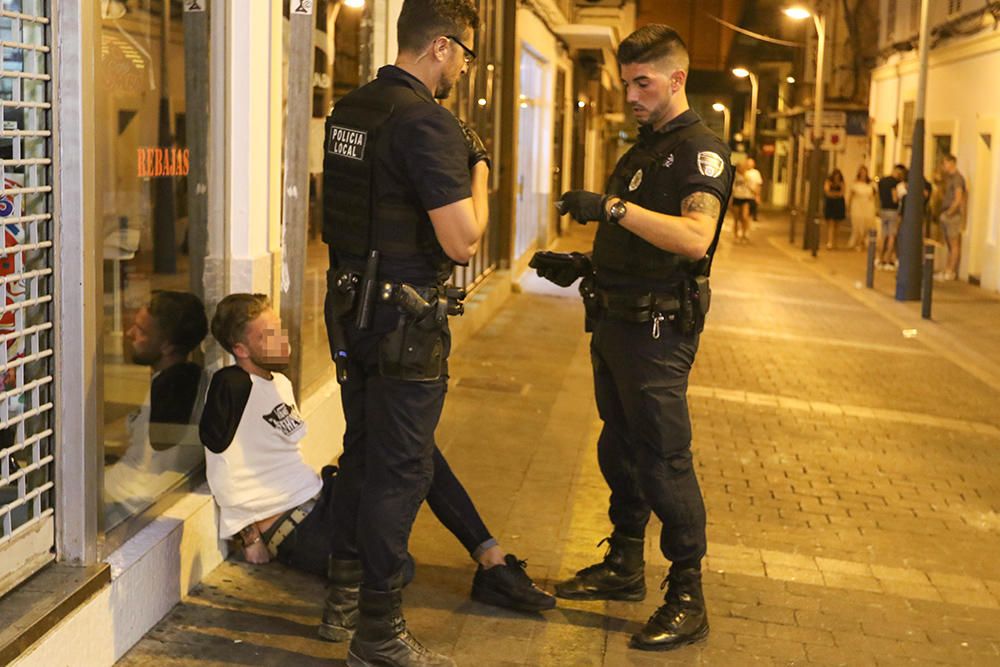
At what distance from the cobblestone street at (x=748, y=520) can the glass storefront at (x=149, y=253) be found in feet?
1.78

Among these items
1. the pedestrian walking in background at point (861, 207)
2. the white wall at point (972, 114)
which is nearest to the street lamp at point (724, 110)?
the pedestrian walking in background at point (861, 207)

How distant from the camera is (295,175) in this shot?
5.84 metres

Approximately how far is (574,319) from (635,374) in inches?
361

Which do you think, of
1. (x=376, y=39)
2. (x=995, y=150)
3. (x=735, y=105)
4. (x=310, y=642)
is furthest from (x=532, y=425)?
(x=735, y=105)

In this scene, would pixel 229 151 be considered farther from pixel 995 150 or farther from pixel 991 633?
pixel 995 150

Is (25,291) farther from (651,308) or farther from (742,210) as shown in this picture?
(742,210)

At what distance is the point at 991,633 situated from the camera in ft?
16.0

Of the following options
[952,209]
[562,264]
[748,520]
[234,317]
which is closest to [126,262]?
[234,317]

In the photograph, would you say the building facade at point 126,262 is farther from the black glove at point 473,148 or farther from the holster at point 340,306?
the black glove at point 473,148

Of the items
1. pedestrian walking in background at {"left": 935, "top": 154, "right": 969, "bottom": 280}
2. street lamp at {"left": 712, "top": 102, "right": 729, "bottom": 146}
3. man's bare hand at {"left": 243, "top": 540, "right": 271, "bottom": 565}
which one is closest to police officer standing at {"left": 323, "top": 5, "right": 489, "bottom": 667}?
man's bare hand at {"left": 243, "top": 540, "right": 271, "bottom": 565}

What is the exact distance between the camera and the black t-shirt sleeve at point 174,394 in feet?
16.3

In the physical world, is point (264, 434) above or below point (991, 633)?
above

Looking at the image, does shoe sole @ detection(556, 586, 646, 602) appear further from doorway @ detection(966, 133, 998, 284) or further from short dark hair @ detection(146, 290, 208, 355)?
doorway @ detection(966, 133, 998, 284)

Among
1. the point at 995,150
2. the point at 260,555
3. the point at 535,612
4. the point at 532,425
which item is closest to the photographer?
the point at 535,612
